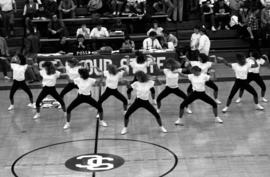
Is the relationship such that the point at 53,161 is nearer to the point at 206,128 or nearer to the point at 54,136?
the point at 54,136

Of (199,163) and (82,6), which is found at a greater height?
(82,6)

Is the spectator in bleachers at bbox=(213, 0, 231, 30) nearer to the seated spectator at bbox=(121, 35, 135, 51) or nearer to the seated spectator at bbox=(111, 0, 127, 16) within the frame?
the seated spectator at bbox=(111, 0, 127, 16)

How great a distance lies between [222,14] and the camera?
961 inches

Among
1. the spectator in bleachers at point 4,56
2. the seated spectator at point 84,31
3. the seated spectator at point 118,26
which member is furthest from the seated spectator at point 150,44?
the spectator in bleachers at point 4,56

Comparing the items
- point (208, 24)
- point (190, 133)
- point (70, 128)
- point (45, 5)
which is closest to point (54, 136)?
point (70, 128)

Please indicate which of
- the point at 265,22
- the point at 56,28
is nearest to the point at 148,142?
the point at 56,28

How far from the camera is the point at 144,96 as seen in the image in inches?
539

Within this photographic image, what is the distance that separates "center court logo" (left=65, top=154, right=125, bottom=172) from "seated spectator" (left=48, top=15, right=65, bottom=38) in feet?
37.0

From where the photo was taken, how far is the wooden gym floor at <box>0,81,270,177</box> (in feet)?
38.2

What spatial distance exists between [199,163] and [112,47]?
38.1 ft

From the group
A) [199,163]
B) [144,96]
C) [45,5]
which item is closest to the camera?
[199,163]

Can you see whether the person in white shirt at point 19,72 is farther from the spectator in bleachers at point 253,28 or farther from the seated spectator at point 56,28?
the spectator in bleachers at point 253,28

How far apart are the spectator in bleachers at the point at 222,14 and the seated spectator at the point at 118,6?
4.05 meters

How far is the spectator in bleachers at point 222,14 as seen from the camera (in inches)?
958
